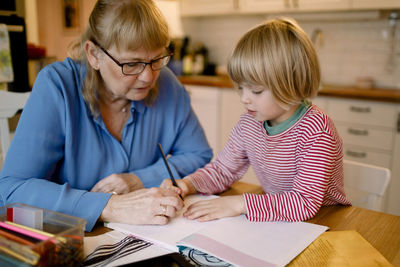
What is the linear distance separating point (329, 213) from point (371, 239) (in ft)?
0.52

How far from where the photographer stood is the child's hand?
0.95 m

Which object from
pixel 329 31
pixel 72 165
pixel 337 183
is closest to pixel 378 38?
pixel 329 31

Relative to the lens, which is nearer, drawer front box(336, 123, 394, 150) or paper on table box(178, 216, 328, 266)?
paper on table box(178, 216, 328, 266)

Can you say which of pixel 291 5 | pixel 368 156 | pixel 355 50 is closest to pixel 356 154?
pixel 368 156

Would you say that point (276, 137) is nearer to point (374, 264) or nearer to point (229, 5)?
point (374, 264)

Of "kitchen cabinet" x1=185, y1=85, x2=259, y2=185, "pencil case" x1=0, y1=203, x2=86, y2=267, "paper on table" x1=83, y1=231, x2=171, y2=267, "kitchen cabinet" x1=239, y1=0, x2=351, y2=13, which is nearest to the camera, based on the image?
"pencil case" x1=0, y1=203, x2=86, y2=267

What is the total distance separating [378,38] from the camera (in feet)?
9.89

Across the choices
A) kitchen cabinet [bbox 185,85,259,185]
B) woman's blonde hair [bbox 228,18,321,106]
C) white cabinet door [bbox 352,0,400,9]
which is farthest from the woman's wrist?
white cabinet door [bbox 352,0,400,9]

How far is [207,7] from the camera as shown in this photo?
3.58m

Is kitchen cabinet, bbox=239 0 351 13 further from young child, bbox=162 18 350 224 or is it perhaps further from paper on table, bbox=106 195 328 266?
paper on table, bbox=106 195 328 266

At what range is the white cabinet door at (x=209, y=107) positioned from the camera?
332 centimetres

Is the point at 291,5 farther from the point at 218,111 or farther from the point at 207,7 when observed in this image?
the point at 218,111

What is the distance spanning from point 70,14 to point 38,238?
3.72m

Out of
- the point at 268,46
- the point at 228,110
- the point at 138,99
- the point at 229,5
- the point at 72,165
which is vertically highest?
the point at 229,5
